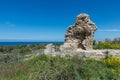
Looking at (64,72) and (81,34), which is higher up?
(81,34)

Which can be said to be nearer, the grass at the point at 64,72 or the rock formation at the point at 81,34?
the grass at the point at 64,72

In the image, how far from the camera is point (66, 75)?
26.0 ft

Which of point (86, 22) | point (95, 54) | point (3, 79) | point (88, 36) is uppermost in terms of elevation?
point (86, 22)

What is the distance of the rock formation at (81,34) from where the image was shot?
1616 cm

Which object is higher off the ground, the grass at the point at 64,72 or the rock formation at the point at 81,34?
the rock formation at the point at 81,34

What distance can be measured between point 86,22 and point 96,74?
24.7ft

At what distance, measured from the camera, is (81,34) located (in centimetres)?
1667

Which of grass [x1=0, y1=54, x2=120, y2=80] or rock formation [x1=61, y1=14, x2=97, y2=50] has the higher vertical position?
rock formation [x1=61, y1=14, x2=97, y2=50]

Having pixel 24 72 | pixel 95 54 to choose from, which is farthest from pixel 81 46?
pixel 24 72

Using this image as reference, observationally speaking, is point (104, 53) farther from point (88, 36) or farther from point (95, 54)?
point (88, 36)

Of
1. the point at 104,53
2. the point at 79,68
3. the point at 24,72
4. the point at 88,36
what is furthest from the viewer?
the point at 88,36

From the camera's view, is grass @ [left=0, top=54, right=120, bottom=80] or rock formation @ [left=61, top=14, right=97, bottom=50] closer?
grass @ [left=0, top=54, right=120, bottom=80]

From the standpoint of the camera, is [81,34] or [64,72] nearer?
[64,72]

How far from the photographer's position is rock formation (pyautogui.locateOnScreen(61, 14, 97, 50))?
636 inches
